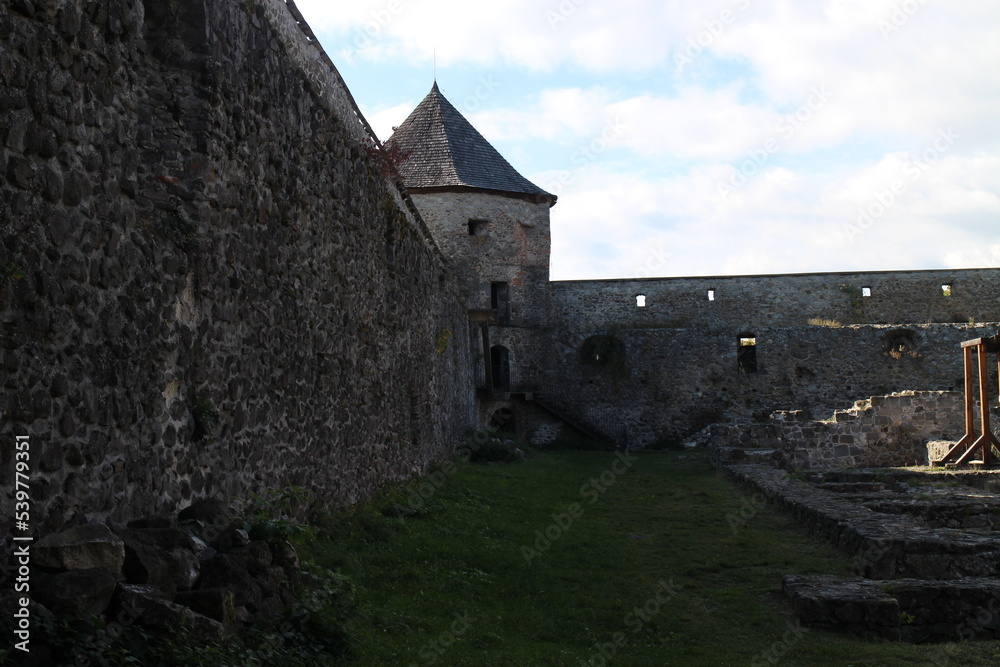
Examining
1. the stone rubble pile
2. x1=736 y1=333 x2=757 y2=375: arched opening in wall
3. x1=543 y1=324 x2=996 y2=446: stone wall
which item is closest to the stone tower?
x1=543 y1=324 x2=996 y2=446: stone wall

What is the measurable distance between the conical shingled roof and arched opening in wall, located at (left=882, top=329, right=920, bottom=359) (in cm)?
1135

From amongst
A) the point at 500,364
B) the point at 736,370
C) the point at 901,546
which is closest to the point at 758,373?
the point at 736,370

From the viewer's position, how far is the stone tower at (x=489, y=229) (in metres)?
28.8

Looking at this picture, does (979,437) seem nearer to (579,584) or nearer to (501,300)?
(579,584)

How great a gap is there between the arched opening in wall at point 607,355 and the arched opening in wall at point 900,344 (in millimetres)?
7903

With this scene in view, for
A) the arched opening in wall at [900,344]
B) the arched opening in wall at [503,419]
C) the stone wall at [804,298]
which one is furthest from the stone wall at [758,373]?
the stone wall at [804,298]

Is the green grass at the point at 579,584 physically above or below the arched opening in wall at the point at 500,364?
below

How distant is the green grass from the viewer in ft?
17.8

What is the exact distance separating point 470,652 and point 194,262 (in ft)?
9.29

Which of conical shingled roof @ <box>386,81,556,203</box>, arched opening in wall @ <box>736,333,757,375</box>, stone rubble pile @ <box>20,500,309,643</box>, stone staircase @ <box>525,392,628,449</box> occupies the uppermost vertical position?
conical shingled roof @ <box>386,81,556,203</box>

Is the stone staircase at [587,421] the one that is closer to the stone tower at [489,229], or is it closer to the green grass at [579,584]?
the stone tower at [489,229]

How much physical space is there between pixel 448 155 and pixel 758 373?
463 inches

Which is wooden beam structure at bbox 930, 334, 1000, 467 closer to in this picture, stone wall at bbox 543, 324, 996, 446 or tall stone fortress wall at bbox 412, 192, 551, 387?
stone wall at bbox 543, 324, 996, 446

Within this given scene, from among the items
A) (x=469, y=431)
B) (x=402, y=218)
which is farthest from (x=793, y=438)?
(x=402, y=218)
